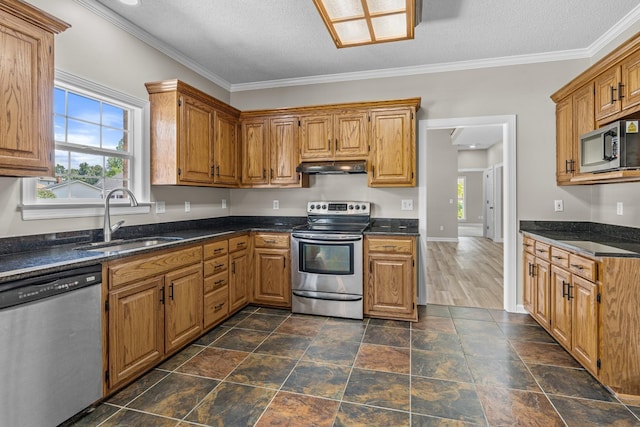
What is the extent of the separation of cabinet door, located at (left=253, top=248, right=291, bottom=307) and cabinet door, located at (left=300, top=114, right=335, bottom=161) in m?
1.14

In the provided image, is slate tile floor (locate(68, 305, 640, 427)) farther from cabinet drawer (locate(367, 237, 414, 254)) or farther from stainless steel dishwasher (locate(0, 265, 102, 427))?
cabinet drawer (locate(367, 237, 414, 254))

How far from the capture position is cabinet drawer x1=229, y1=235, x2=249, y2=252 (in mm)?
3393

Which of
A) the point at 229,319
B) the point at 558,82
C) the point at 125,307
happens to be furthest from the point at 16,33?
the point at 558,82

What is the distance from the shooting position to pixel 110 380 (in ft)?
6.66

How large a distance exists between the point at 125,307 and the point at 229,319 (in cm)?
144

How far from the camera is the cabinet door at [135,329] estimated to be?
2.05 m

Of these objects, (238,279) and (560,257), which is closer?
(560,257)

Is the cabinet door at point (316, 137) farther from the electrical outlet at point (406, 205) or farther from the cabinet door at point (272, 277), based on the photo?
the cabinet door at point (272, 277)

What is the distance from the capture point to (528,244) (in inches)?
133

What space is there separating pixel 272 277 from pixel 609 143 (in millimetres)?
3148

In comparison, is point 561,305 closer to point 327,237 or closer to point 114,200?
point 327,237

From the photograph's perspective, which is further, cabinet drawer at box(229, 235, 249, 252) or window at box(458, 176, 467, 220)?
window at box(458, 176, 467, 220)

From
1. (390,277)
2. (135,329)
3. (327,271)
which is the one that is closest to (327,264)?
(327,271)

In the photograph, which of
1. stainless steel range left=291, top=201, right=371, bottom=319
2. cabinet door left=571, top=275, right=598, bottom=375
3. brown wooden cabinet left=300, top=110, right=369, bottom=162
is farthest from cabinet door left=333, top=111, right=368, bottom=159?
cabinet door left=571, top=275, right=598, bottom=375
